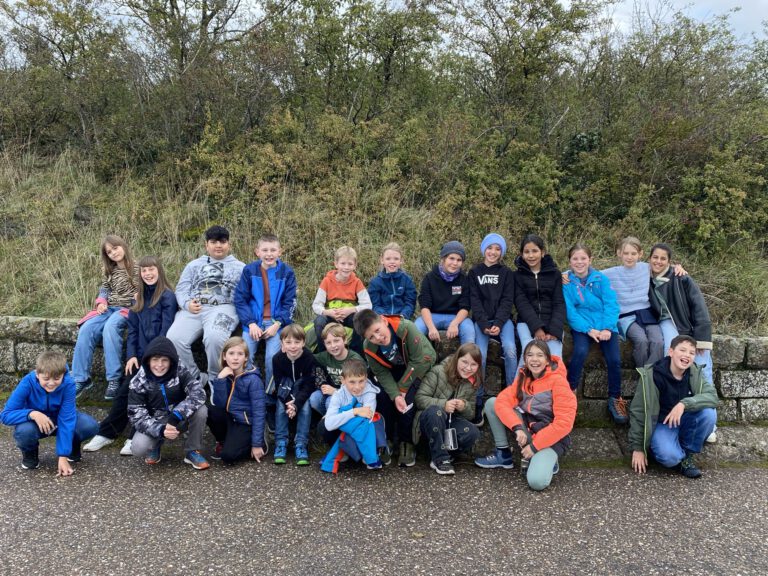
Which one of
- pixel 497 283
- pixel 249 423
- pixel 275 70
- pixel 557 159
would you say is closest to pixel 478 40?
pixel 557 159

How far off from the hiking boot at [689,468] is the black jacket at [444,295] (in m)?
2.21

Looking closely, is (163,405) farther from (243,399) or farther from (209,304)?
(209,304)

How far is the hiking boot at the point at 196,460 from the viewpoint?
14.9ft

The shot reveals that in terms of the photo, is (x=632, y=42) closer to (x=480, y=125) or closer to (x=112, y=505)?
(x=480, y=125)

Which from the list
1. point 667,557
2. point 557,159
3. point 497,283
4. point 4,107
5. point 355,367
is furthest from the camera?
point 4,107

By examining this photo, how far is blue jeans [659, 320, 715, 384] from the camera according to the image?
5.12 meters

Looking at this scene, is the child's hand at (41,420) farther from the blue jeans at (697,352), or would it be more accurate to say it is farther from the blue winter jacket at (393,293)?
the blue jeans at (697,352)

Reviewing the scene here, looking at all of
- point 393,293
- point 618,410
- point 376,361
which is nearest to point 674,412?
point 618,410

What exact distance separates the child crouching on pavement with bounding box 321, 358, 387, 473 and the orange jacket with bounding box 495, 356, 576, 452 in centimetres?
100

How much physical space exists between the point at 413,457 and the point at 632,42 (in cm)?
761

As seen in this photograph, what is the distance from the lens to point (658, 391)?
15.2 ft

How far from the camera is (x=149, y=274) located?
5.41m

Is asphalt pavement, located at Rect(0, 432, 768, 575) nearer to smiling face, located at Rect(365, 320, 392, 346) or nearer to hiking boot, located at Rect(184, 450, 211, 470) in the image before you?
hiking boot, located at Rect(184, 450, 211, 470)

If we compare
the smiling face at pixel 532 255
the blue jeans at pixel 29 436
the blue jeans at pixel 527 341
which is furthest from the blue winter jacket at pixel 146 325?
the smiling face at pixel 532 255
